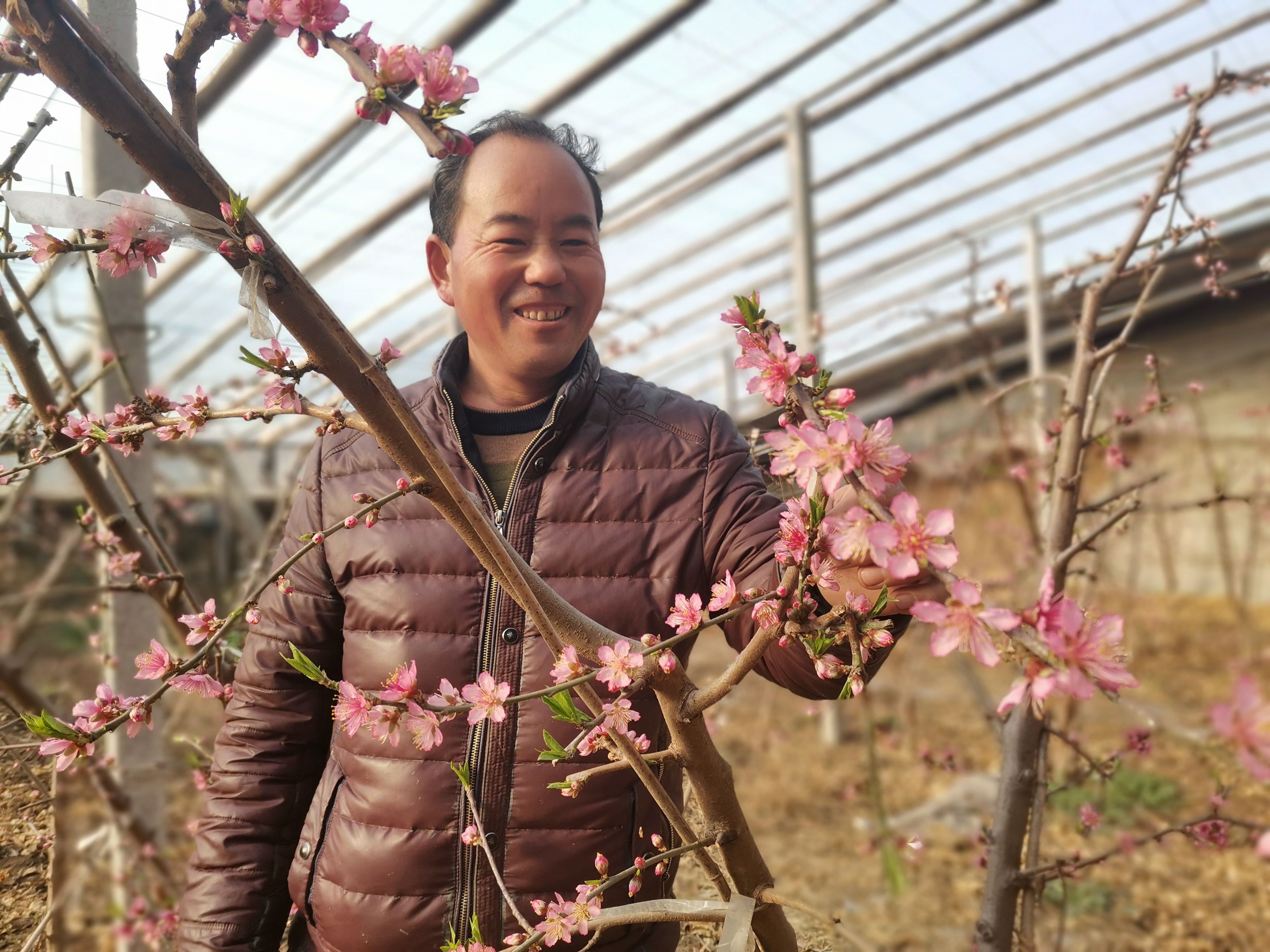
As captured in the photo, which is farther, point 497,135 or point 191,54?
point 497,135

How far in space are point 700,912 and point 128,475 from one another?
181cm

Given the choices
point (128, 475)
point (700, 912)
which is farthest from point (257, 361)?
point (128, 475)

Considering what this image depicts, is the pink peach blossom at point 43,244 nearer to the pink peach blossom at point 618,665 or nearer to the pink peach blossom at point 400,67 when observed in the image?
the pink peach blossom at point 400,67

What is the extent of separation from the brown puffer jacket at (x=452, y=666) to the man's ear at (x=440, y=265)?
9 centimetres

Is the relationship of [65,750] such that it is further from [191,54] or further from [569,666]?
[191,54]

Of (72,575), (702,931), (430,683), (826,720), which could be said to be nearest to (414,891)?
(430,683)

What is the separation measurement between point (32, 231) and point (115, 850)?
1.97 meters

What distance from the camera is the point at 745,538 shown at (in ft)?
3.79

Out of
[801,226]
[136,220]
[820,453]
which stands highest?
[801,226]

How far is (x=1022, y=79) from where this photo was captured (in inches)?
226

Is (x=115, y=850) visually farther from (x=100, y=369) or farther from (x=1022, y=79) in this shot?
(x=1022, y=79)

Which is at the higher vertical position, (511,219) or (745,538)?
(511,219)

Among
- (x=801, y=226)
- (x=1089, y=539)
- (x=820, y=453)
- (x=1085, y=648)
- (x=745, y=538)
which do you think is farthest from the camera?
(x=801, y=226)

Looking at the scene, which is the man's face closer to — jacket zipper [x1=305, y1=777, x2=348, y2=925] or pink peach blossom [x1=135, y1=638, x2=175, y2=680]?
pink peach blossom [x1=135, y1=638, x2=175, y2=680]
